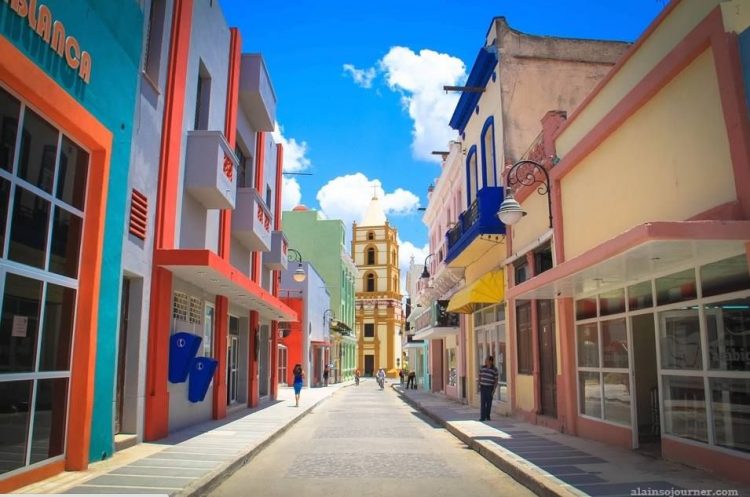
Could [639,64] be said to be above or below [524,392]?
above

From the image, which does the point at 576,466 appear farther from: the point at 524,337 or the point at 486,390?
the point at 524,337

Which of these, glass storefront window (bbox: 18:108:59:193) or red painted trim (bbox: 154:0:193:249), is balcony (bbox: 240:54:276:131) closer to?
red painted trim (bbox: 154:0:193:249)

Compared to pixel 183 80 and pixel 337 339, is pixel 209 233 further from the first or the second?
pixel 337 339

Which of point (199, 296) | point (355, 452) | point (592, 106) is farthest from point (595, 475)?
point (199, 296)

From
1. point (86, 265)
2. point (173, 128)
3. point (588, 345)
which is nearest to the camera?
point (86, 265)

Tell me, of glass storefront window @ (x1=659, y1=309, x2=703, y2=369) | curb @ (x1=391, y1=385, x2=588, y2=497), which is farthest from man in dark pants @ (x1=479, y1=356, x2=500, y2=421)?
glass storefront window @ (x1=659, y1=309, x2=703, y2=369)

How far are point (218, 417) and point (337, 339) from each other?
38.3 metres

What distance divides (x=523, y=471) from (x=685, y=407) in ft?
7.92

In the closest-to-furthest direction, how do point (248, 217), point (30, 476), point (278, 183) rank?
point (30, 476) → point (248, 217) → point (278, 183)

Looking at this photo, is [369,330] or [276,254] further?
[369,330]

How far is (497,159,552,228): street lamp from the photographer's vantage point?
36.8 ft

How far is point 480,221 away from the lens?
16562 millimetres

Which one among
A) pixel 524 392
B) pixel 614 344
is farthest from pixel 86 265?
pixel 524 392

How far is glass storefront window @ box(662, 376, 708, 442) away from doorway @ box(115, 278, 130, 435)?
8688 millimetres
